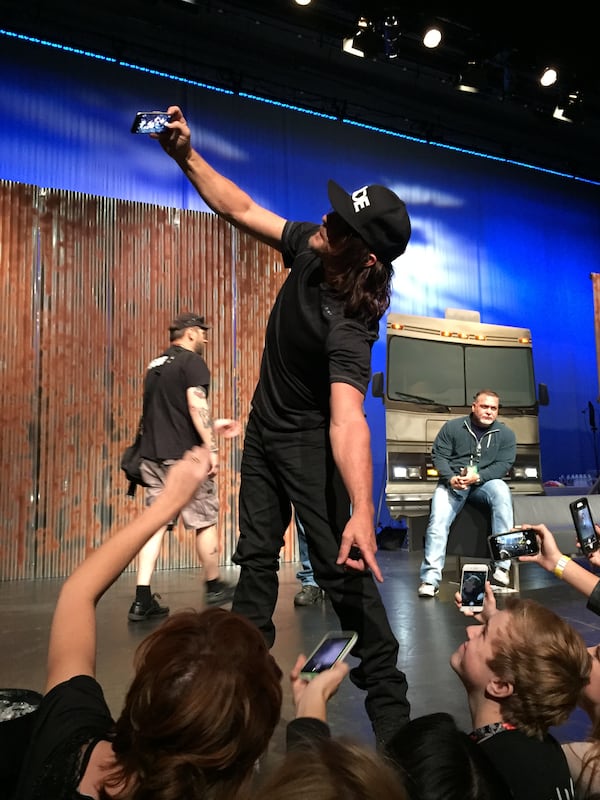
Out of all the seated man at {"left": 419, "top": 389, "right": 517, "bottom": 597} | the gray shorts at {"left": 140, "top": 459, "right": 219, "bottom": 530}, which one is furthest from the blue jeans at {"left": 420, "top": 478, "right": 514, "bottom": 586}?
the gray shorts at {"left": 140, "top": 459, "right": 219, "bottom": 530}

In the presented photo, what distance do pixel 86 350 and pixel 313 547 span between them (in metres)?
4.91

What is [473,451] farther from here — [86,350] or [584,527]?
[86,350]

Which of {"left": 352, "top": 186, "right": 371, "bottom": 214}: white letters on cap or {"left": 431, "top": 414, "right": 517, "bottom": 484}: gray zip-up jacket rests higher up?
{"left": 352, "top": 186, "right": 371, "bottom": 214}: white letters on cap

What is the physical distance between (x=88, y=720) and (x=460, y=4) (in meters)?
9.56

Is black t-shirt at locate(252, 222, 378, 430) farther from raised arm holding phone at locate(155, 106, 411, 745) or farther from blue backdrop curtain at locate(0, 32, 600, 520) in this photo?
blue backdrop curtain at locate(0, 32, 600, 520)

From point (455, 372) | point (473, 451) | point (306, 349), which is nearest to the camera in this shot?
point (306, 349)

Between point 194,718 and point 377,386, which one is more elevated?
point 377,386

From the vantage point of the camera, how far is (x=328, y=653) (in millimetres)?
1451

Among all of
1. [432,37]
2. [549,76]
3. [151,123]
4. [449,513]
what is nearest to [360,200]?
[151,123]

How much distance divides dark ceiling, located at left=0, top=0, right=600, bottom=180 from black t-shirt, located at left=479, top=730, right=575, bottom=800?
8.20 metres

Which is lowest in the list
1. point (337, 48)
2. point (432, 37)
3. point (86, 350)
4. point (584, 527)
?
point (584, 527)

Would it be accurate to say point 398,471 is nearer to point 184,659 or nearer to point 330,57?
point 184,659

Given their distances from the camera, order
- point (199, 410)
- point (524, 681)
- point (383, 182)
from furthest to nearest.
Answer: point (383, 182), point (199, 410), point (524, 681)

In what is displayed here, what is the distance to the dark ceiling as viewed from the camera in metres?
8.25
